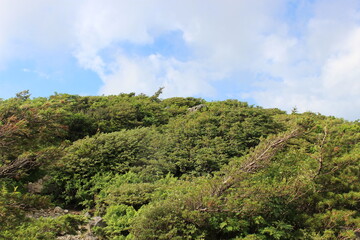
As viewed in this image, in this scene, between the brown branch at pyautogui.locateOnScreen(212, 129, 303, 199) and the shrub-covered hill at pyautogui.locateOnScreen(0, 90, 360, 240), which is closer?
the shrub-covered hill at pyautogui.locateOnScreen(0, 90, 360, 240)

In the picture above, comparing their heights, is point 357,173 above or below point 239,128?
below

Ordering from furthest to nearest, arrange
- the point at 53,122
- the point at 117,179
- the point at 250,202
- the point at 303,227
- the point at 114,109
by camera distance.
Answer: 1. the point at 114,109
2. the point at 117,179
3. the point at 53,122
4. the point at 303,227
5. the point at 250,202

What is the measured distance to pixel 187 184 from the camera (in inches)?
292

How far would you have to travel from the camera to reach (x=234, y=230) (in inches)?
210

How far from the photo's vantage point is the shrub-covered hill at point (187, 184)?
5273 mm

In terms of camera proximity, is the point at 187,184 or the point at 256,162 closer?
the point at 256,162

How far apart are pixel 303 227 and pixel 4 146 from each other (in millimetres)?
5683

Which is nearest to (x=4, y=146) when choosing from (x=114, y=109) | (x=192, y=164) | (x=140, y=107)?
(x=192, y=164)

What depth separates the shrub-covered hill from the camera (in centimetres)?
527

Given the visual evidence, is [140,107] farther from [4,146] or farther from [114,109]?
[4,146]

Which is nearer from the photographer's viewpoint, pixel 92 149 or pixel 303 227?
pixel 303 227

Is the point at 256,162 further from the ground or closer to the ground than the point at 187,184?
further from the ground

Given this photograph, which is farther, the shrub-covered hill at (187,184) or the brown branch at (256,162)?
the brown branch at (256,162)

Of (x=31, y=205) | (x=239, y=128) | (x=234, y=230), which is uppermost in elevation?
(x=239, y=128)
